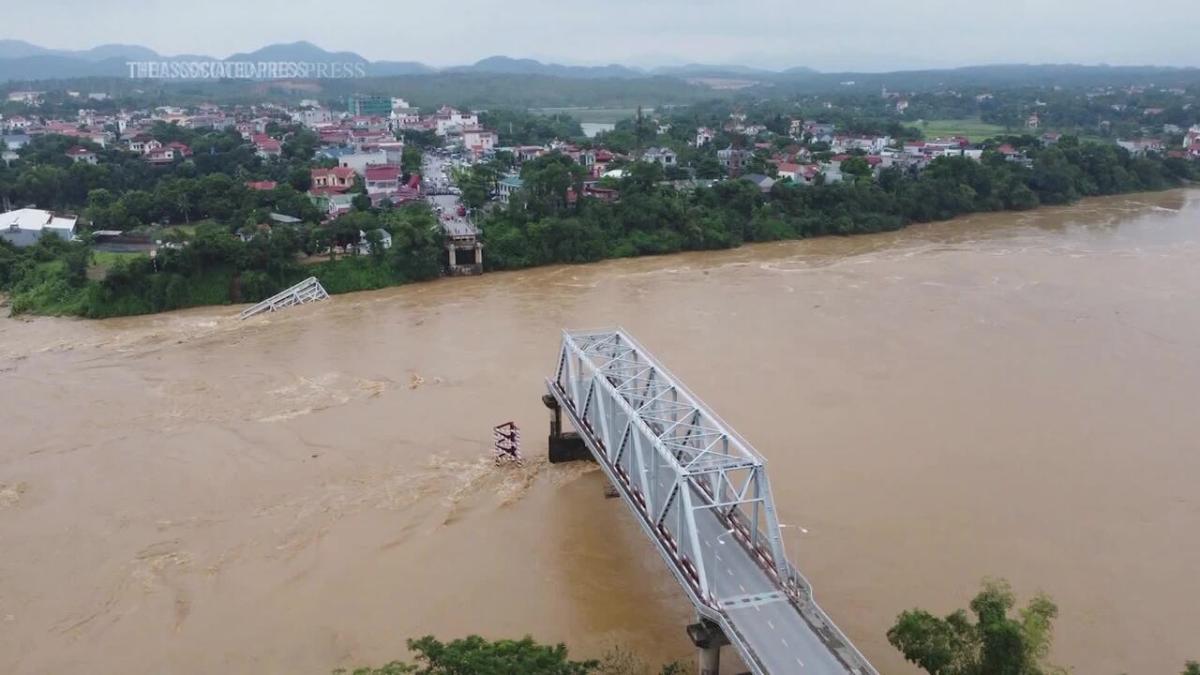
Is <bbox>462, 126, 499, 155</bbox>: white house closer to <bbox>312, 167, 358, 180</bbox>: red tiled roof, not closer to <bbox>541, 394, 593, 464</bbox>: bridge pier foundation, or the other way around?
<bbox>312, 167, 358, 180</bbox>: red tiled roof

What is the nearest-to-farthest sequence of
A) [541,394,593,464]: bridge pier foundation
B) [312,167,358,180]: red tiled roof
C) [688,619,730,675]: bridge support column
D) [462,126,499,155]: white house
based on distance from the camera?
[688,619,730,675]: bridge support column → [541,394,593,464]: bridge pier foundation → [312,167,358,180]: red tiled roof → [462,126,499,155]: white house

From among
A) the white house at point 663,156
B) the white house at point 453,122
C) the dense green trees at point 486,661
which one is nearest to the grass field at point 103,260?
the dense green trees at point 486,661

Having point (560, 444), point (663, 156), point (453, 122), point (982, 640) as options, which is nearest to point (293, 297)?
point (560, 444)

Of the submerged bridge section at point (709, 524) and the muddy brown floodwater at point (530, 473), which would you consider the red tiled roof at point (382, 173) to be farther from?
the submerged bridge section at point (709, 524)

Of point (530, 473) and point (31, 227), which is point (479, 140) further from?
point (530, 473)

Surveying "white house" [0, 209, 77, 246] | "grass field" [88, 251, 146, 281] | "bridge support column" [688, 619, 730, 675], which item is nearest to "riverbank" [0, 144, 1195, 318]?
"grass field" [88, 251, 146, 281]

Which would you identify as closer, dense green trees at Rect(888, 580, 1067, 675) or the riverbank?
dense green trees at Rect(888, 580, 1067, 675)

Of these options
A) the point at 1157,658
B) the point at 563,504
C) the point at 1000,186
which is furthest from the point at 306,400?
the point at 1000,186
